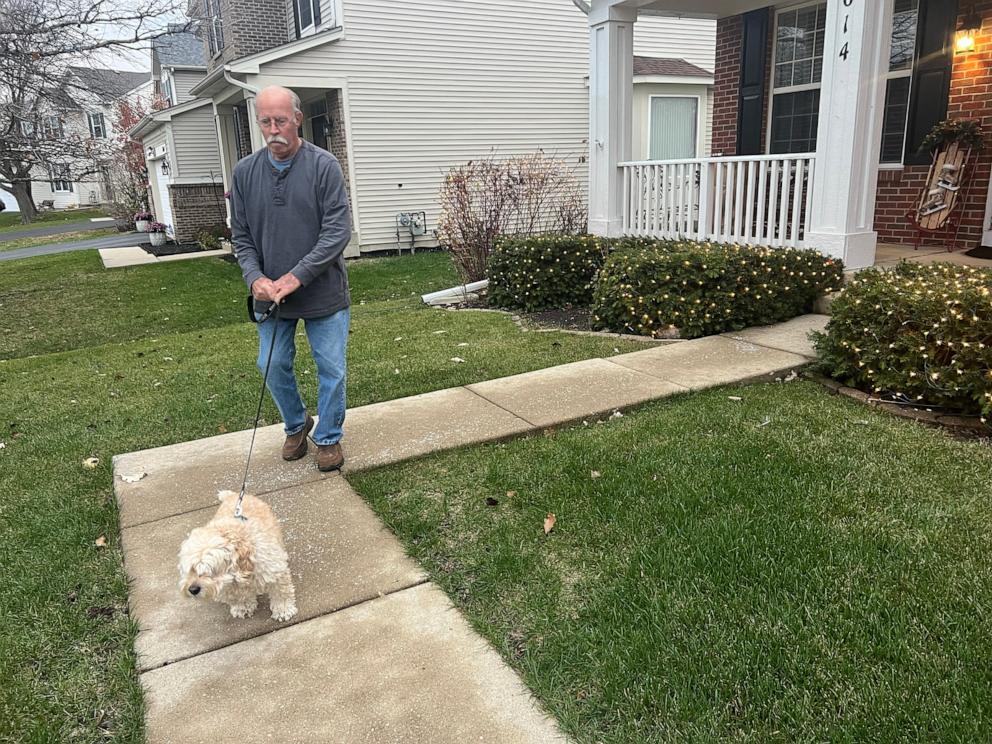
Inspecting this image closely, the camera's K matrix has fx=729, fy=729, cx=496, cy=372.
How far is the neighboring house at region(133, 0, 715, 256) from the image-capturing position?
45.1ft

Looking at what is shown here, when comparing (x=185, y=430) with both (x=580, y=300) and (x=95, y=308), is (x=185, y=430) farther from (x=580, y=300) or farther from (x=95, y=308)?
(x=95, y=308)

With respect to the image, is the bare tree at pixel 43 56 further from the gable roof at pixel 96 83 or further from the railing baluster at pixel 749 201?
the railing baluster at pixel 749 201

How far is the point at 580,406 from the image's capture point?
4375mm

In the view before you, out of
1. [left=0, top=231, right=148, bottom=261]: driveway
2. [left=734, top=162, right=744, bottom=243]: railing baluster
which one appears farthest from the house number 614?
[left=0, top=231, right=148, bottom=261]: driveway

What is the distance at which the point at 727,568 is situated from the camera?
262 centimetres

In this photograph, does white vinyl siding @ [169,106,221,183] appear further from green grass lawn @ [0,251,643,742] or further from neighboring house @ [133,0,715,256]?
green grass lawn @ [0,251,643,742]

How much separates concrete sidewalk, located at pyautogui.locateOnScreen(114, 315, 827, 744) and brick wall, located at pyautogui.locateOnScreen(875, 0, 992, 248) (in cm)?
547

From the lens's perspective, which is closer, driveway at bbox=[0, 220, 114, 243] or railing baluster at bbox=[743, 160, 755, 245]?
railing baluster at bbox=[743, 160, 755, 245]

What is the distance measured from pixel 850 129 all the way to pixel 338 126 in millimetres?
10385

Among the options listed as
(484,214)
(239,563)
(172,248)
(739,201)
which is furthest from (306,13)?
(239,563)

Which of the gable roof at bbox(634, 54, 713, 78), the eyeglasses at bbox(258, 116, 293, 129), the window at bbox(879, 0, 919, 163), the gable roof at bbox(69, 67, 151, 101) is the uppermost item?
the gable roof at bbox(634, 54, 713, 78)

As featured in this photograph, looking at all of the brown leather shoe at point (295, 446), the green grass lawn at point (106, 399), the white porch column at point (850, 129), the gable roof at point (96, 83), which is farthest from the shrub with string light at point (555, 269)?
the gable roof at point (96, 83)

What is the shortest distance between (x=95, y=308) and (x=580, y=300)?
704 centimetres

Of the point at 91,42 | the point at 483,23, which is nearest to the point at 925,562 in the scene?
the point at 91,42
